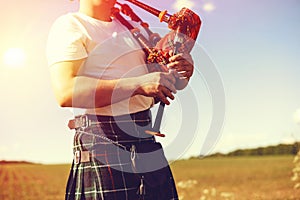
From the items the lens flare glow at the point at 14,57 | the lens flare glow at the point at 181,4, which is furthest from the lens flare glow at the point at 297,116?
the lens flare glow at the point at 14,57

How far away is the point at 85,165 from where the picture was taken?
3.89ft

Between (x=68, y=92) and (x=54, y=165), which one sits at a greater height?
(x=68, y=92)

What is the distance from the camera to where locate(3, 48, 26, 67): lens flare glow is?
6.03 ft

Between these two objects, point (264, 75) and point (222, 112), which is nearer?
point (222, 112)

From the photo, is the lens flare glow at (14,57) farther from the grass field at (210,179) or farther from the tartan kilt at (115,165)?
the tartan kilt at (115,165)

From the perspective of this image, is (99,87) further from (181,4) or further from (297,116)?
(297,116)

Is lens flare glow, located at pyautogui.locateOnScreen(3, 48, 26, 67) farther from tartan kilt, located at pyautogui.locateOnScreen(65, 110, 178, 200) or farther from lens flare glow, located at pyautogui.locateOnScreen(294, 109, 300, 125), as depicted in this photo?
lens flare glow, located at pyautogui.locateOnScreen(294, 109, 300, 125)

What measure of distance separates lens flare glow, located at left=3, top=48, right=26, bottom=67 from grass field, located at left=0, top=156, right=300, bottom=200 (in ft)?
1.30

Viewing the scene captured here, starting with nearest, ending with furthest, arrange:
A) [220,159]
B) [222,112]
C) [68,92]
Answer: [68,92]
[222,112]
[220,159]

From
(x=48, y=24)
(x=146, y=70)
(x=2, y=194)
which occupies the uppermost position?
(x=48, y=24)

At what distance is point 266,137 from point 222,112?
1173mm

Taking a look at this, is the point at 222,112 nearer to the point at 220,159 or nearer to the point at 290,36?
the point at 290,36

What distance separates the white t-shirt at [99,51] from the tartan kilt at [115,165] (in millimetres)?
32

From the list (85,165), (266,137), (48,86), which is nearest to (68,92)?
(85,165)
